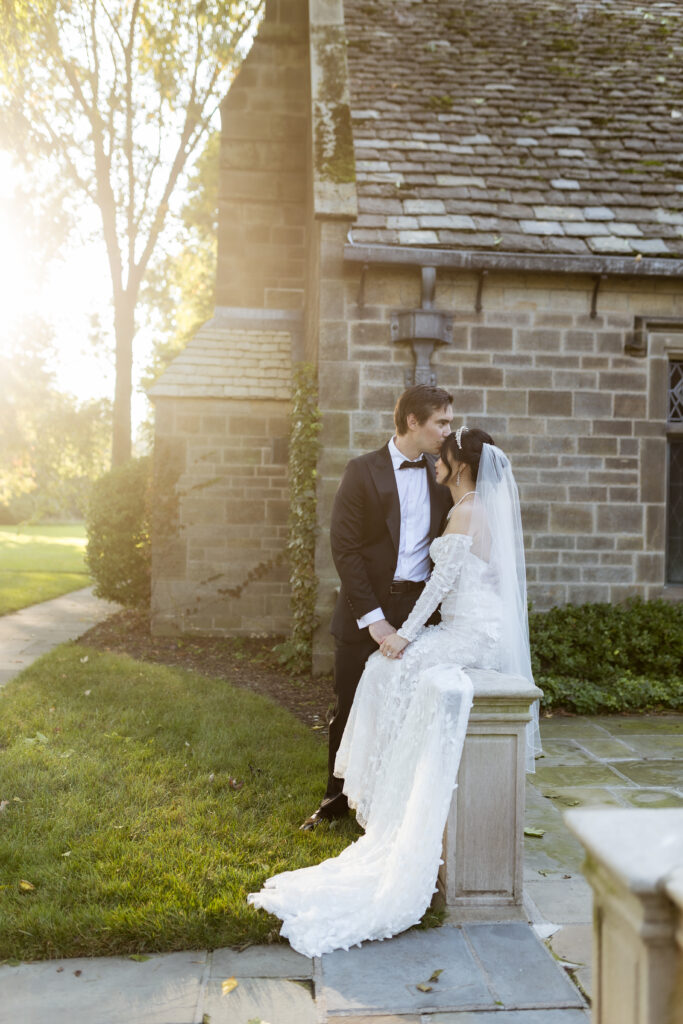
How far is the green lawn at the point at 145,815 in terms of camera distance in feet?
10.6

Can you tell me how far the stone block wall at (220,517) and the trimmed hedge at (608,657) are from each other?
153 inches

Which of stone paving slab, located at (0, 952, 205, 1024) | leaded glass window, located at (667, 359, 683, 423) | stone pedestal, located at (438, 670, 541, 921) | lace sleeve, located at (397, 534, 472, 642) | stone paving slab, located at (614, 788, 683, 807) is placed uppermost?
leaded glass window, located at (667, 359, 683, 423)

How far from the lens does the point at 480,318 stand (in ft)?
26.0

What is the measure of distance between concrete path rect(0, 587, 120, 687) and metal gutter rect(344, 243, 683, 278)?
5149 mm

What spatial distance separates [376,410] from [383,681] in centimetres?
427

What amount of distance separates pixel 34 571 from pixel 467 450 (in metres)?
17.2

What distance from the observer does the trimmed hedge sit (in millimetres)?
7156

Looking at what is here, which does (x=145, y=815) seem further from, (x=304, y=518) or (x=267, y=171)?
(x=267, y=171)

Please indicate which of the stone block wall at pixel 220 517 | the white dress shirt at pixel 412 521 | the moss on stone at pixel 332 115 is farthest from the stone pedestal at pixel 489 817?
the stone block wall at pixel 220 517

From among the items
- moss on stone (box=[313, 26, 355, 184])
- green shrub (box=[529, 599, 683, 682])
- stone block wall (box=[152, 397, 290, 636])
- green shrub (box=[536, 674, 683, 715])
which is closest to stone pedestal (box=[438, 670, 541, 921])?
green shrub (box=[536, 674, 683, 715])

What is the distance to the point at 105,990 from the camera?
9.37 feet

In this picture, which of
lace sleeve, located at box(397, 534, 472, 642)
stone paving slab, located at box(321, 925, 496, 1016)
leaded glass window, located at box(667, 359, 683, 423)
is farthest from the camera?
leaded glass window, located at box(667, 359, 683, 423)

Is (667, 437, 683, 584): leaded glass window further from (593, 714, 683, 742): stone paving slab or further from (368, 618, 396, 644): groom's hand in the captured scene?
(368, 618, 396, 644): groom's hand

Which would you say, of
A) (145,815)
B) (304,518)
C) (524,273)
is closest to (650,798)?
(145,815)
